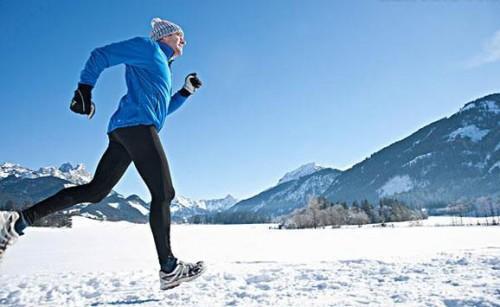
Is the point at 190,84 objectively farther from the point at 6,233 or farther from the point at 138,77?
the point at 6,233

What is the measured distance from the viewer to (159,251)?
8.60 feet

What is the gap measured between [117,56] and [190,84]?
0.79m

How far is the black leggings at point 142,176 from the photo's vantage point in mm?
2514

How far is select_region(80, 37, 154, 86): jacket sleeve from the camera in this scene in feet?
8.30

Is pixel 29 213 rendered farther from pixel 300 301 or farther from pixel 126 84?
pixel 300 301

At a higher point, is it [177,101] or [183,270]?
[177,101]

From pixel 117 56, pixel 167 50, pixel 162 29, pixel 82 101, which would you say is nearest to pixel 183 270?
pixel 82 101

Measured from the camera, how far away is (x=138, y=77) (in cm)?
265

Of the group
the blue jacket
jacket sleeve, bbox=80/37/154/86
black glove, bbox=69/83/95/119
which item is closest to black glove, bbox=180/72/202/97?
the blue jacket

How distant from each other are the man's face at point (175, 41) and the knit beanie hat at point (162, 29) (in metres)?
0.02

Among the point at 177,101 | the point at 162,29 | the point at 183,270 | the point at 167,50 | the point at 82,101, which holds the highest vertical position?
the point at 162,29

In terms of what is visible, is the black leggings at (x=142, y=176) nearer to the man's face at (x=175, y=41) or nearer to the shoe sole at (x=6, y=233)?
the shoe sole at (x=6, y=233)

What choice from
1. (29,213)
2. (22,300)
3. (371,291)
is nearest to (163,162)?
(29,213)

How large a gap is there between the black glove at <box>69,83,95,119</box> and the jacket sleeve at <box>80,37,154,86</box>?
0.16 feet
